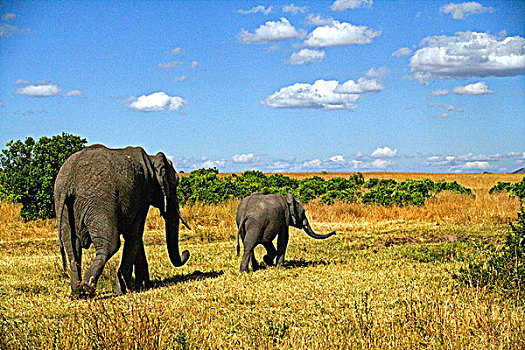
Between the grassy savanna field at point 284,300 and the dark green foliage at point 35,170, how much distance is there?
1.09 metres

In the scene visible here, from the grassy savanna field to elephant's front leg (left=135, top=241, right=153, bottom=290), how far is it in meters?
0.33

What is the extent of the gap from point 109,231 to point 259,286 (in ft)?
9.58

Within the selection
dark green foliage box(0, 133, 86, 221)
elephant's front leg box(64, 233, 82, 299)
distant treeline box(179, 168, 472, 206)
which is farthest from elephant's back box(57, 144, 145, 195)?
distant treeline box(179, 168, 472, 206)

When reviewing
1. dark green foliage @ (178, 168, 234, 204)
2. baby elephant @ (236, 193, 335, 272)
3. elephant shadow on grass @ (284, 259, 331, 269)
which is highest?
dark green foliage @ (178, 168, 234, 204)

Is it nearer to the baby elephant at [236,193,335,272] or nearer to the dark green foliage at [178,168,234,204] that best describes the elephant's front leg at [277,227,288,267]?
the baby elephant at [236,193,335,272]

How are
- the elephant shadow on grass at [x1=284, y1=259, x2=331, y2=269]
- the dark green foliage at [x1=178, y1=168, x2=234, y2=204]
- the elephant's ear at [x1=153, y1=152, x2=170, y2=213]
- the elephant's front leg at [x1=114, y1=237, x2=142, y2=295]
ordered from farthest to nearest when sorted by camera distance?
the dark green foliage at [x1=178, y1=168, x2=234, y2=204] < the elephant shadow on grass at [x1=284, y1=259, x2=331, y2=269] < the elephant's ear at [x1=153, y1=152, x2=170, y2=213] < the elephant's front leg at [x1=114, y1=237, x2=142, y2=295]

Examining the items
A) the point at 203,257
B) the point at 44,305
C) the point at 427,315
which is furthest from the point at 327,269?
the point at 44,305

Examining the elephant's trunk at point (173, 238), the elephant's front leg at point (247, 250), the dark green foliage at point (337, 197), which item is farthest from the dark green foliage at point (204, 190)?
the elephant's trunk at point (173, 238)

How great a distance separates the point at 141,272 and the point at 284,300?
326 cm

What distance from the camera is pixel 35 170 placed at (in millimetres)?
20391

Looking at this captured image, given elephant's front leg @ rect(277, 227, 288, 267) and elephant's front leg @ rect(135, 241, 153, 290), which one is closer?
elephant's front leg @ rect(135, 241, 153, 290)

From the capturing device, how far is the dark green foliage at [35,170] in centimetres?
2036

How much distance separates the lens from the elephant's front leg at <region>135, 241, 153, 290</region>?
36.7 ft

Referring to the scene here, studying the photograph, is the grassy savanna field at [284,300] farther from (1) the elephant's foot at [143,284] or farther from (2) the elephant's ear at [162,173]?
(2) the elephant's ear at [162,173]
